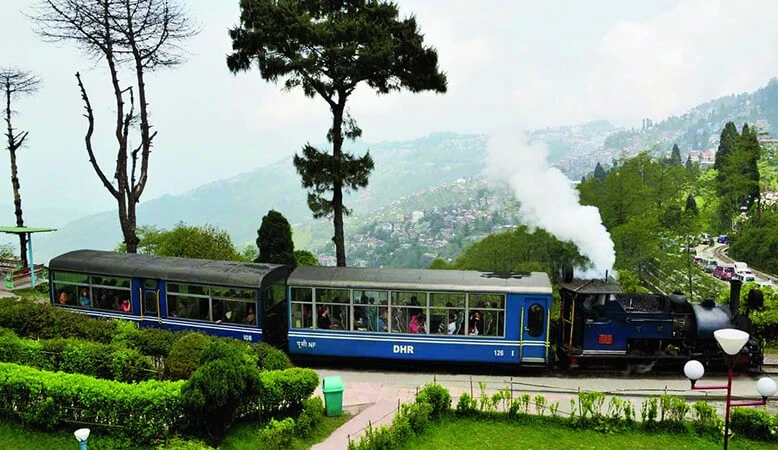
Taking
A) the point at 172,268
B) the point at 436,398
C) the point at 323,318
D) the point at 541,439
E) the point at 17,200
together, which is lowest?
the point at 541,439

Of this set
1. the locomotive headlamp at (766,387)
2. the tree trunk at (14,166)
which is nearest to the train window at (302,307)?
the locomotive headlamp at (766,387)

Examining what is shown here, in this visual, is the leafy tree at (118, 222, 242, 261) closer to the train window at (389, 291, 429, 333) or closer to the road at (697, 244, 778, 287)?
the train window at (389, 291, 429, 333)

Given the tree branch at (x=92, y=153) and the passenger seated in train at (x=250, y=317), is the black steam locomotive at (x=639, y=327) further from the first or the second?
the tree branch at (x=92, y=153)

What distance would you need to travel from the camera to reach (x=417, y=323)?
14.6 m

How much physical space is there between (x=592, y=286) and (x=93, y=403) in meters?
11.0

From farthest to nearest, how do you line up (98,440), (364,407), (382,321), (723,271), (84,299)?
(723,271) < (84,299) < (382,321) < (364,407) < (98,440)

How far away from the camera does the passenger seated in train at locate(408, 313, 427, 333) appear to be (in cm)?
1458

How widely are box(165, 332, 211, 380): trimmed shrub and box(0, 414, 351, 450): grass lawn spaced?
4.97 ft

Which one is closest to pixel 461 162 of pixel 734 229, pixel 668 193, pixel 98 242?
pixel 98 242

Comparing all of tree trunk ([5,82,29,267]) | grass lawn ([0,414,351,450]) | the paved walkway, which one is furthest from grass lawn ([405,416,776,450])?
tree trunk ([5,82,29,267])

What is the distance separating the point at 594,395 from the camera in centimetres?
1171

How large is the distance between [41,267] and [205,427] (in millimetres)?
19254

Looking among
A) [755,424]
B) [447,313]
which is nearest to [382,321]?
[447,313]

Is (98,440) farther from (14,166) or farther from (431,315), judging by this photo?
(14,166)
